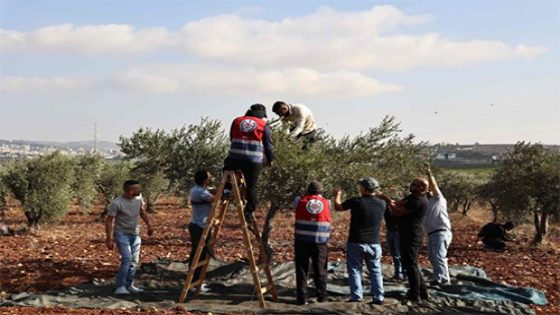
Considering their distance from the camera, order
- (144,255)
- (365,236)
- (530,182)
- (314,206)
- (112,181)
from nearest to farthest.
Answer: (314,206), (365,236), (144,255), (530,182), (112,181)

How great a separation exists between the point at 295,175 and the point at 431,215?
10.6ft

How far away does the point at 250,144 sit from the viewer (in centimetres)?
962

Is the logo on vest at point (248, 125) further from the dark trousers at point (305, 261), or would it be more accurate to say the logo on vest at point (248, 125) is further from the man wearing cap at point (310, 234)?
the dark trousers at point (305, 261)

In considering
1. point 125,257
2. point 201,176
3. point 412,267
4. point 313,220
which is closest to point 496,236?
point 412,267

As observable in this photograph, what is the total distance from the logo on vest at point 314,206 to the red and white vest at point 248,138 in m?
1.14

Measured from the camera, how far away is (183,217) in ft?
100

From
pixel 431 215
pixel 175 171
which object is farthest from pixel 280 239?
pixel 431 215

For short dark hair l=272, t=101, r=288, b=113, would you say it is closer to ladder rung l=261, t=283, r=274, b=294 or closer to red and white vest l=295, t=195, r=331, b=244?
red and white vest l=295, t=195, r=331, b=244

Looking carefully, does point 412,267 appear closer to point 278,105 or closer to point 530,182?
point 278,105

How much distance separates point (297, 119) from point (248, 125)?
341 centimetres

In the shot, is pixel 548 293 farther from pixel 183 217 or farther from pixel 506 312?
pixel 183 217

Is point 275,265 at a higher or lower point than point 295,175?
lower

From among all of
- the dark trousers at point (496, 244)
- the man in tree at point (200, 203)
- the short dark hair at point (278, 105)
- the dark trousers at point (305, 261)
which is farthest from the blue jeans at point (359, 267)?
the dark trousers at point (496, 244)

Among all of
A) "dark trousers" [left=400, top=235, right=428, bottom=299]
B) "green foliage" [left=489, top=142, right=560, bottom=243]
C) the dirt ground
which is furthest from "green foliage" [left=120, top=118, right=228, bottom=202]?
"green foliage" [left=489, top=142, right=560, bottom=243]
